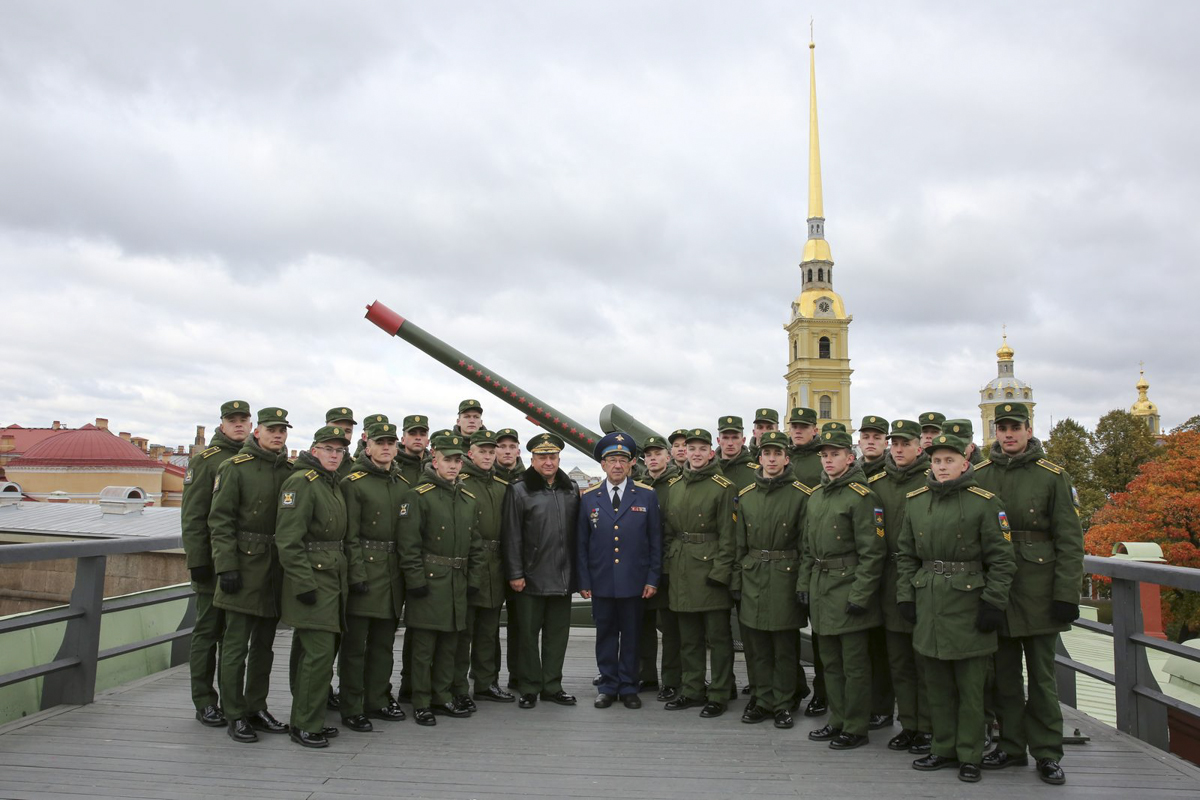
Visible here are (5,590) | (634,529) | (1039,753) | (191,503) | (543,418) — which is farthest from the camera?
(5,590)

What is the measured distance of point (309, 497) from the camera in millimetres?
4730

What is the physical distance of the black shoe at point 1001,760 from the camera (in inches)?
176

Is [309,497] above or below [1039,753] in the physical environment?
above

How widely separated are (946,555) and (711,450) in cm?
177

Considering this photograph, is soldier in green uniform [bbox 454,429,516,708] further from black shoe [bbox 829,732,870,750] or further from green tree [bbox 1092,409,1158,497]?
green tree [bbox 1092,409,1158,497]

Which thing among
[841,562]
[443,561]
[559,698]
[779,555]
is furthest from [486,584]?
[841,562]

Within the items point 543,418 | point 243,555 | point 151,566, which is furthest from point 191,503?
point 151,566

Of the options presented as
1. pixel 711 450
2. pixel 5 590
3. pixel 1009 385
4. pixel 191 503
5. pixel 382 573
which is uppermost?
pixel 1009 385

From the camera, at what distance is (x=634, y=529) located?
572cm

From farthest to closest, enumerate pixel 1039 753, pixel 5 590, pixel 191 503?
pixel 5 590 < pixel 191 503 < pixel 1039 753

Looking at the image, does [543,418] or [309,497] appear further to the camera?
[543,418]

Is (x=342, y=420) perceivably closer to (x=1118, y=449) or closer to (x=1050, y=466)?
(x=1050, y=466)

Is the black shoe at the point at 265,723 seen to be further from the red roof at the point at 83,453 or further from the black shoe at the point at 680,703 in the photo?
the red roof at the point at 83,453

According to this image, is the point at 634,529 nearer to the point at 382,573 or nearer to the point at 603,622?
the point at 603,622
